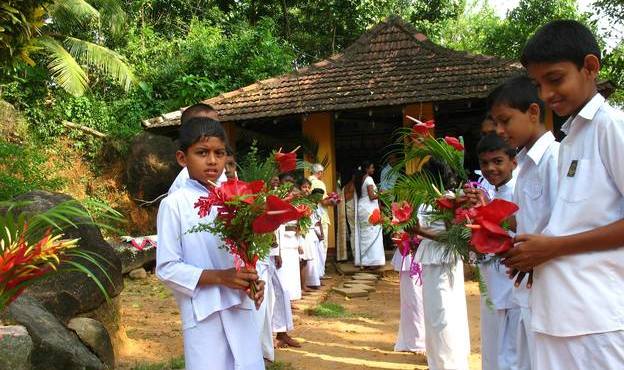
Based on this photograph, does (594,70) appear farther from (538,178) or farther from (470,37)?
(470,37)

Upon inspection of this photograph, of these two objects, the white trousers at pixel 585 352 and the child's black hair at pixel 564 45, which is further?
the child's black hair at pixel 564 45

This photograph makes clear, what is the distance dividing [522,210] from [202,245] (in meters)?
1.44

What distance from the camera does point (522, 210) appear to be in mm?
2414

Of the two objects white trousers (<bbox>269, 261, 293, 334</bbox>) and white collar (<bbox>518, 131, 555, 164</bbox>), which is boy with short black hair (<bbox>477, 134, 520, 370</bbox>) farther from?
white trousers (<bbox>269, 261, 293, 334</bbox>)

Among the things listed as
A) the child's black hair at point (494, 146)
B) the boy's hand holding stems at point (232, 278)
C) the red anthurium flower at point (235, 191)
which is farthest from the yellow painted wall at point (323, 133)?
the red anthurium flower at point (235, 191)

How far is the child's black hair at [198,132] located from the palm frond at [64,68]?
1389cm

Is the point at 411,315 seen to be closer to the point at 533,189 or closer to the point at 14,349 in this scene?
the point at 533,189

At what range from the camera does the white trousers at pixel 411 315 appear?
5.46 metres

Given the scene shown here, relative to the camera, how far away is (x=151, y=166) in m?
14.3

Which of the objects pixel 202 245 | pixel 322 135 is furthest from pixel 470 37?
pixel 202 245

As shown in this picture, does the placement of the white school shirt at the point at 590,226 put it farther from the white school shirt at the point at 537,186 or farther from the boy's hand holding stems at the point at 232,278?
the boy's hand holding stems at the point at 232,278

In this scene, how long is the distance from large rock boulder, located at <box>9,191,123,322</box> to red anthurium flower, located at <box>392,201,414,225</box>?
2437 millimetres

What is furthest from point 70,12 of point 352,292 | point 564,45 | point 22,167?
point 564,45

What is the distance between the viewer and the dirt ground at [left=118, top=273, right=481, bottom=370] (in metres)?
5.73
